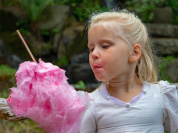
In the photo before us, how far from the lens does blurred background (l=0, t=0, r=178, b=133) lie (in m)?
7.56

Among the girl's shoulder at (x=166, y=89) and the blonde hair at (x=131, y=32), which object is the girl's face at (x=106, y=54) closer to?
the blonde hair at (x=131, y=32)

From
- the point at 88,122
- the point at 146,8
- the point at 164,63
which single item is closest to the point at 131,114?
the point at 88,122

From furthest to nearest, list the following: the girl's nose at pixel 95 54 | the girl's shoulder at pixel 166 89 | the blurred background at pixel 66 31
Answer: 1. the blurred background at pixel 66 31
2. the girl's shoulder at pixel 166 89
3. the girl's nose at pixel 95 54

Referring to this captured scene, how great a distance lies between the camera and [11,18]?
9336mm

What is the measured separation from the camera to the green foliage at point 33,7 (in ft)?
29.8

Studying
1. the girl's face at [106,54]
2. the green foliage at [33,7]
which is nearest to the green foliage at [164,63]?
the green foliage at [33,7]

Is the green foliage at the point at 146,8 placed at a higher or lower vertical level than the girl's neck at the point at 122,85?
lower

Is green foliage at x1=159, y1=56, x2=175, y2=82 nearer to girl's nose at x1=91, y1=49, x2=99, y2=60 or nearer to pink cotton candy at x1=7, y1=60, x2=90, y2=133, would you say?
girl's nose at x1=91, y1=49, x2=99, y2=60

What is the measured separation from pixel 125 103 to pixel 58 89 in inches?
20.4

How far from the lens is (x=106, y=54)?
1.86 meters

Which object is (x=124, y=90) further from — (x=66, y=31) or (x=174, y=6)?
→ (x=174, y=6)

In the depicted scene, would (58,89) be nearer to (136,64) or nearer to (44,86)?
(44,86)

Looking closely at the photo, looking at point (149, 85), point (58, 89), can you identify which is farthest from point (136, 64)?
point (58, 89)

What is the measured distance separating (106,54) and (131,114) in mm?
424
